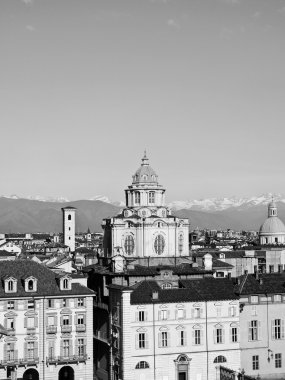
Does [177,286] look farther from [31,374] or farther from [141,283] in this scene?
[31,374]

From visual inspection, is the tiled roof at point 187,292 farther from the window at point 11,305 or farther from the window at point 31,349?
the window at point 11,305

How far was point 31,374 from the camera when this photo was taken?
247 feet

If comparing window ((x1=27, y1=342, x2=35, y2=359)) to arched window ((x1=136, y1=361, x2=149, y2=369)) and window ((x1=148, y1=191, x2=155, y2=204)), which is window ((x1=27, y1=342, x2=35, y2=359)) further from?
window ((x1=148, y1=191, x2=155, y2=204))

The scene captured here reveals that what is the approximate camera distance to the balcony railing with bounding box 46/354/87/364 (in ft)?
244

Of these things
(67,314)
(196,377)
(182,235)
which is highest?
(182,235)

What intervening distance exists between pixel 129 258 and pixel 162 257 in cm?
392

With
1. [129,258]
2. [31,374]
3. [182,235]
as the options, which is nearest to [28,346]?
[31,374]

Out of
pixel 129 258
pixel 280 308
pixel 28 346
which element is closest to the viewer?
pixel 28 346

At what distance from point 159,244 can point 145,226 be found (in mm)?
2767

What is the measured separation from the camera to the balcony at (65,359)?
74.5 m

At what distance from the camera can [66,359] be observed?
75.0 metres

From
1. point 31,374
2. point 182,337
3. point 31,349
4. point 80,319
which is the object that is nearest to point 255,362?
point 182,337

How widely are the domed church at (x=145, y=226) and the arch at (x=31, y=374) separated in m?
19.7

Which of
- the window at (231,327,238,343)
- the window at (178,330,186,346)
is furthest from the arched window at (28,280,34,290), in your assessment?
the window at (231,327,238,343)
